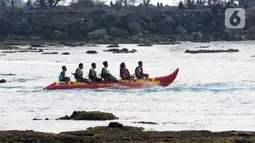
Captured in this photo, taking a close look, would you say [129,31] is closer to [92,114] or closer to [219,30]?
[219,30]

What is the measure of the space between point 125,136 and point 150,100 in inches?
464

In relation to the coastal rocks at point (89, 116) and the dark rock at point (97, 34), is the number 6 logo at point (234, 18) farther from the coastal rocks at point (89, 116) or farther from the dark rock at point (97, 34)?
the coastal rocks at point (89, 116)

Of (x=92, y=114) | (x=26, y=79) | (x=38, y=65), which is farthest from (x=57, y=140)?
(x=38, y=65)

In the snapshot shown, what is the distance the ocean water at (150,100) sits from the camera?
66.9 ft

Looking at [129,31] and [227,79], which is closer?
[227,79]

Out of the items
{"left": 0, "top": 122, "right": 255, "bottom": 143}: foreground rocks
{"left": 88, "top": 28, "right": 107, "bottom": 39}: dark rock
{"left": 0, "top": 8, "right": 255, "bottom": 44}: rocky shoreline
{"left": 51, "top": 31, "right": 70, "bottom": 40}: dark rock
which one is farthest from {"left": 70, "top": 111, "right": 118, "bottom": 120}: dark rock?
{"left": 51, "top": 31, "right": 70, "bottom": 40}: dark rock

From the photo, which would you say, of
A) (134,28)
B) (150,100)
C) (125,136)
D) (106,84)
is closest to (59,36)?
(134,28)

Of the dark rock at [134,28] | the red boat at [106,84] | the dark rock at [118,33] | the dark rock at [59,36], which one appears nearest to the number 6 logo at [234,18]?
the dark rock at [134,28]

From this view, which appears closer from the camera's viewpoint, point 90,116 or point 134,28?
point 90,116

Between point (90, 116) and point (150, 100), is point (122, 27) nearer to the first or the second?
point (150, 100)

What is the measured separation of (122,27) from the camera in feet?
318

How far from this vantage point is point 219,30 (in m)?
98.1

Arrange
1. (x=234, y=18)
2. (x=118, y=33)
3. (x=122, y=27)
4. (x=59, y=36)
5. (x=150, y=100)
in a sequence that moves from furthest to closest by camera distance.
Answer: (x=234, y=18) → (x=122, y=27) → (x=118, y=33) → (x=59, y=36) → (x=150, y=100)

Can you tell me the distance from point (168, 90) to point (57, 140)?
54.8ft
